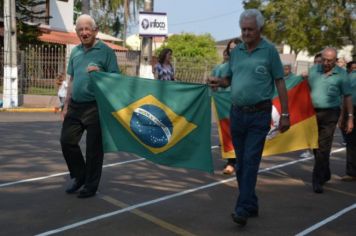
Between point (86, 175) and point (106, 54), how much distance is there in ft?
4.51

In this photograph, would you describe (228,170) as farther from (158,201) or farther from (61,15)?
(61,15)

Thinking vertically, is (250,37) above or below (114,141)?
above

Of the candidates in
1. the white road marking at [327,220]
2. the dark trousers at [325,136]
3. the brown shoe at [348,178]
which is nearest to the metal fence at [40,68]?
the brown shoe at [348,178]

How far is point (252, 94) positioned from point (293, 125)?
2.76m

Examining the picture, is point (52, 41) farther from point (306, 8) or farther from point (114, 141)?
Answer: point (114, 141)

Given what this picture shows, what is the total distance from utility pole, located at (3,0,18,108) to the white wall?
599 inches

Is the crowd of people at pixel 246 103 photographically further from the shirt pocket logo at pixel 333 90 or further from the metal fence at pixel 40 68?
the metal fence at pixel 40 68

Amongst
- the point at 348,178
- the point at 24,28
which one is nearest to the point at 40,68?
the point at 24,28

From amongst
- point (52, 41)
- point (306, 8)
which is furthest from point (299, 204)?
point (306, 8)

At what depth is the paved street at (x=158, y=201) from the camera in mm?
5621

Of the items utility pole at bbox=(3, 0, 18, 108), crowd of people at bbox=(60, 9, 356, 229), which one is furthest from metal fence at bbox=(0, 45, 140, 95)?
crowd of people at bbox=(60, 9, 356, 229)

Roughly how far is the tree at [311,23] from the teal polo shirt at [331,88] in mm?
28688

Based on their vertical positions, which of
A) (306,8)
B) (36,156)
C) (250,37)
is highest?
(306,8)

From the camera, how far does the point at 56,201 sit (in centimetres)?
651
